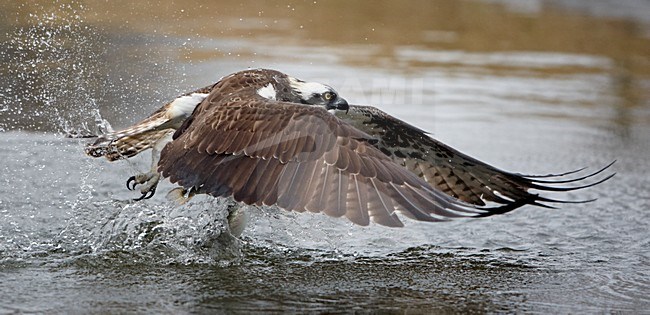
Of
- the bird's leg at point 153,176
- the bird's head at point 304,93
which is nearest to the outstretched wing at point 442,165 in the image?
the bird's head at point 304,93

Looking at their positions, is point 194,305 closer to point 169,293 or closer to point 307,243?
point 169,293

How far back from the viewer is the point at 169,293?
178 inches

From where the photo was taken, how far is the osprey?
4.41 metres

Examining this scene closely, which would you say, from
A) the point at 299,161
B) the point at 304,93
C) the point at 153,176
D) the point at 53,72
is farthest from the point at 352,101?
the point at 299,161

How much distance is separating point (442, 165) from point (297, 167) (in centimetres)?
137

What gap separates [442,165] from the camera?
569 cm

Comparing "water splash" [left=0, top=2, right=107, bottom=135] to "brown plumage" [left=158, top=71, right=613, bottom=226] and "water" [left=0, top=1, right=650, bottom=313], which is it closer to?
"water" [left=0, top=1, right=650, bottom=313]

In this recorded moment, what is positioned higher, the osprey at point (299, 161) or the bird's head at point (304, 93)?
the bird's head at point (304, 93)

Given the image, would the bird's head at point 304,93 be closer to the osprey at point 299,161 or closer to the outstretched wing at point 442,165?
the osprey at point 299,161

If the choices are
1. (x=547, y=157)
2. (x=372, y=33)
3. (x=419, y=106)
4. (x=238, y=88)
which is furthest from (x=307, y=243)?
(x=372, y=33)

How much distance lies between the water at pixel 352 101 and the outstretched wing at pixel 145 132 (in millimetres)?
380

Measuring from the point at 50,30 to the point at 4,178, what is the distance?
4642mm

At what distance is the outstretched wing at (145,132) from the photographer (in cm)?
552

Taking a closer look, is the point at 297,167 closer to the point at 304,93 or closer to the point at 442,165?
the point at 304,93
